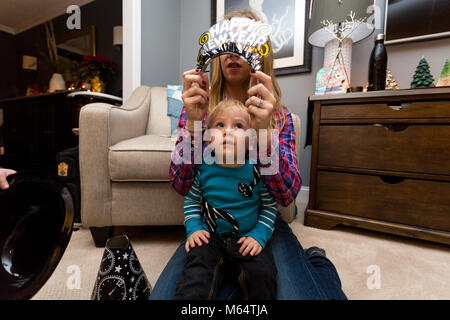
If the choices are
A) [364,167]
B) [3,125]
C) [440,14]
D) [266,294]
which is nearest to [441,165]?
[364,167]

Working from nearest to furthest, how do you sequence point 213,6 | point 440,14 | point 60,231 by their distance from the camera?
point 60,231 < point 440,14 < point 213,6

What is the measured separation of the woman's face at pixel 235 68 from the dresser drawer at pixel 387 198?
2.44 ft

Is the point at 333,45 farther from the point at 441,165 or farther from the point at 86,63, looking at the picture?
the point at 86,63

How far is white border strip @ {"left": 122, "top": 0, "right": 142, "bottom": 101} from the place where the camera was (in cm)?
167

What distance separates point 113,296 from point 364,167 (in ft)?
3.52

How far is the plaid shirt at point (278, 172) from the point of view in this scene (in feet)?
1.84

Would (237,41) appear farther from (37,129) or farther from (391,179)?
(37,129)

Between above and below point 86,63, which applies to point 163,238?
below

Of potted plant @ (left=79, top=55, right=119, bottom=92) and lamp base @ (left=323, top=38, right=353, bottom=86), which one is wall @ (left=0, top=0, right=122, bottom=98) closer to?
potted plant @ (left=79, top=55, right=119, bottom=92)

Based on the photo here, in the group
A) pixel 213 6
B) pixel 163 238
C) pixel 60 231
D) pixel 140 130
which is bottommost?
pixel 163 238

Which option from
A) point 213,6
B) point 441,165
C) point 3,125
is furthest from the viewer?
point 3,125

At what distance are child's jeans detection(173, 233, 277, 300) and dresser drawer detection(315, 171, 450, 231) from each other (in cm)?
73
